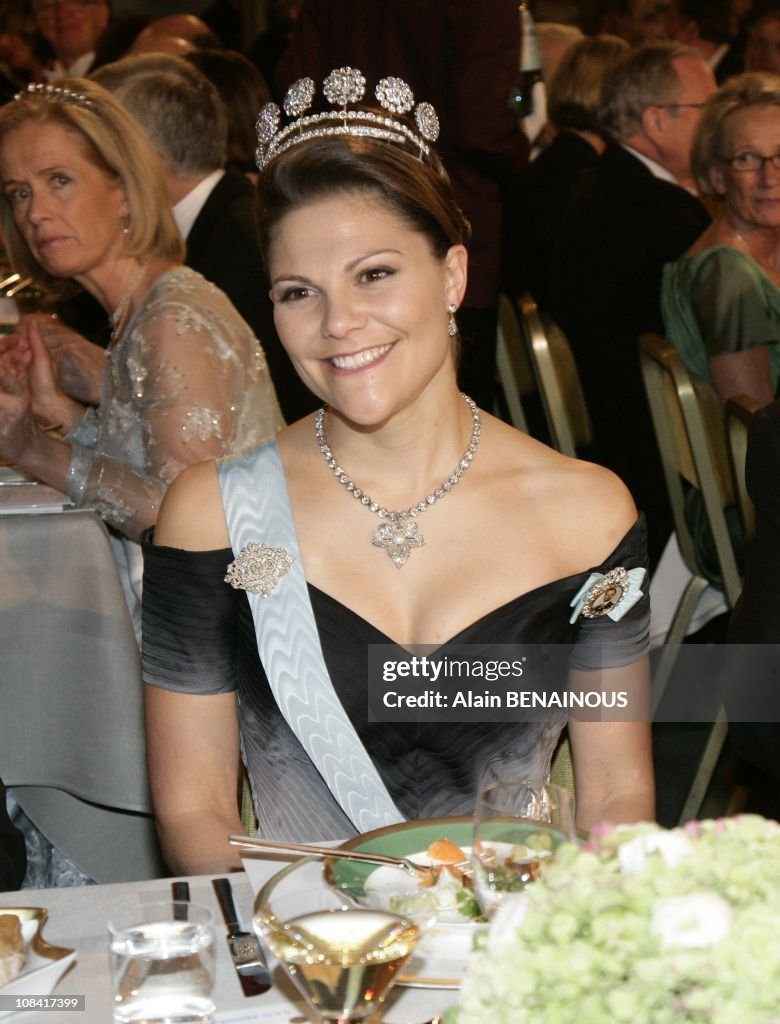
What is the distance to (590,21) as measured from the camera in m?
10.1

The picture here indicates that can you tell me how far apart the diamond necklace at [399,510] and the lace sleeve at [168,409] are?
1.00m

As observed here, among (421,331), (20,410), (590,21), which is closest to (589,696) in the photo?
(421,331)

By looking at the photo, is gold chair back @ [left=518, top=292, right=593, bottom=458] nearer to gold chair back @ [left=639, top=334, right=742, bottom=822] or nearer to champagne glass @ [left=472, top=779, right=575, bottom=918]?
gold chair back @ [left=639, top=334, right=742, bottom=822]

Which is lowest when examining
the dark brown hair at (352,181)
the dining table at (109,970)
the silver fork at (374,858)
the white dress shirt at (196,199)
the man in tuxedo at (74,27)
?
the dining table at (109,970)

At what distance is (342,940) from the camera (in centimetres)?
112

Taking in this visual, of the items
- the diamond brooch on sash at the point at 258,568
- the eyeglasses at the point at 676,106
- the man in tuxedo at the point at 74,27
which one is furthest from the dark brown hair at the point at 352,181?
the man in tuxedo at the point at 74,27

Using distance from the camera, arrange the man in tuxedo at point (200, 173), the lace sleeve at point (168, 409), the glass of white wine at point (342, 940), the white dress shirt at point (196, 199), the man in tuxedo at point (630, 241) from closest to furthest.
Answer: the glass of white wine at point (342, 940) < the lace sleeve at point (168, 409) < the man in tuxedo at point (200, 173) < the white dress shirt at point (196, 199) < the man in tuxedo at point (630, 241)

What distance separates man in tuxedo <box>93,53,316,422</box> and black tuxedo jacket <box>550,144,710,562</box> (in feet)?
3.74

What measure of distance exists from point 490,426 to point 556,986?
129 cm

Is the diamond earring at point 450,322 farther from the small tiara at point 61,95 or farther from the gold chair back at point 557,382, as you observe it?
the gold chair back at point 557,382

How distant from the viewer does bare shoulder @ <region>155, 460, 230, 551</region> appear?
196 centimetres

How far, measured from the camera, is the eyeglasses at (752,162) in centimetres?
413

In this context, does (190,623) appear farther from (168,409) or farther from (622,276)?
(622,276)

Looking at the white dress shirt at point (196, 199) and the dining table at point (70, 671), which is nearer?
the dining table at point (70, 671)
